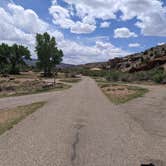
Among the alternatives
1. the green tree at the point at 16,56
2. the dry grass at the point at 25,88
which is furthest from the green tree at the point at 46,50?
the dry grass at the point at 25,88

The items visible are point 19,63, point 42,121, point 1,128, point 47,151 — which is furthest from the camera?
point 19,63

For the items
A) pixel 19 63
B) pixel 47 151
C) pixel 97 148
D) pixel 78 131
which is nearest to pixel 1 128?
pixel 78 131

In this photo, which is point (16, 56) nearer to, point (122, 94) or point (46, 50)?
point (46, 50)

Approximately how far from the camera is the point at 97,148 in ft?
25.8

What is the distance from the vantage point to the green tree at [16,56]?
96.4m

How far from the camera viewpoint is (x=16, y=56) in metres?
96.8

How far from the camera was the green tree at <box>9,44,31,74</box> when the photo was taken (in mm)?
96438

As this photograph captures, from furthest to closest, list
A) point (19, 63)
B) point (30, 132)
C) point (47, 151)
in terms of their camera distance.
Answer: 1. point (19, 63)
2. point (30, 132)
3. point (47, 151)

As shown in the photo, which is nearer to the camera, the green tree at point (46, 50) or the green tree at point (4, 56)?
the green tree at point (46, 50)

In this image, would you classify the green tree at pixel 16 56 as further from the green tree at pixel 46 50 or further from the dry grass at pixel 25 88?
the dry grass at pixel 25 88

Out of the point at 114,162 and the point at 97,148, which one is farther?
Answer: the point at 97,148

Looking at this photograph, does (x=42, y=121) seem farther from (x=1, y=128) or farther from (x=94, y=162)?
(x=94, y=162)

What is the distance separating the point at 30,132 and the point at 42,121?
2.34 m

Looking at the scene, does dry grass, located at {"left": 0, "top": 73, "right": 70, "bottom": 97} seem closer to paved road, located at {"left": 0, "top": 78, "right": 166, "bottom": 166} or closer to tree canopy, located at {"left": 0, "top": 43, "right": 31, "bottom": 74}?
paved road, located at {"left": 0, "top": 78, "right": 166, "bottom": 166}
